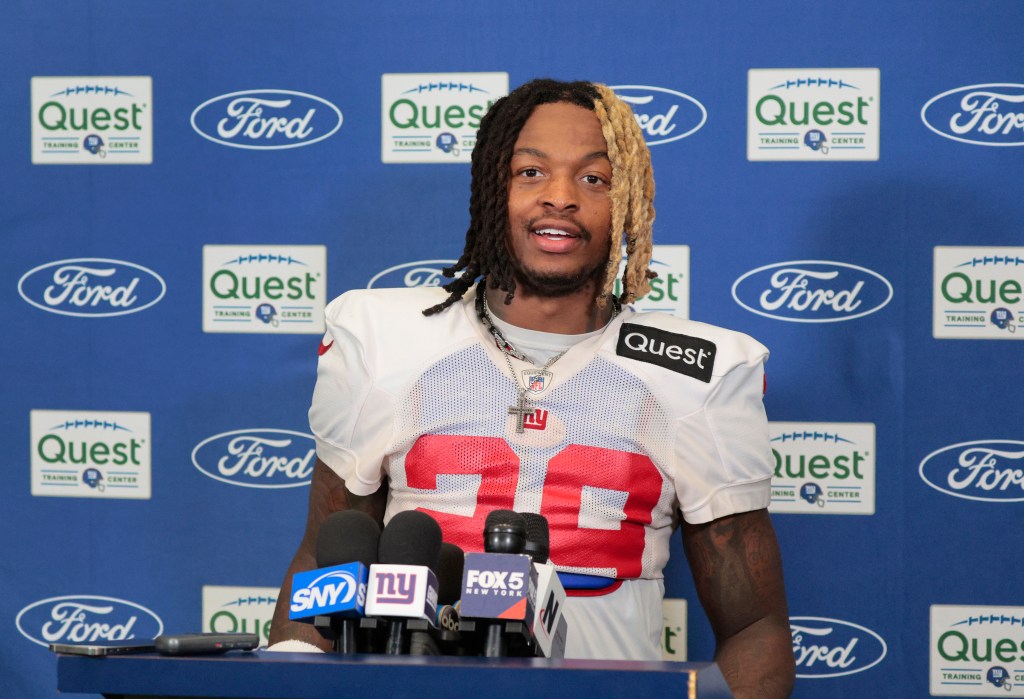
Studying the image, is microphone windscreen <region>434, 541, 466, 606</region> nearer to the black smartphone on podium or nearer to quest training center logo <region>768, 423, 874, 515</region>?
the black smartphone on podium

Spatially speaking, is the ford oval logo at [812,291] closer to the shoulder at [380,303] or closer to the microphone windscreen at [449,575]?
the shoulder at [380,303]

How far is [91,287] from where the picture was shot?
9.43 feet

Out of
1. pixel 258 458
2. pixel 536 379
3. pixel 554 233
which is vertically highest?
pixel 554 233

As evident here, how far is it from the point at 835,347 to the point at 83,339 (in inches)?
68.6

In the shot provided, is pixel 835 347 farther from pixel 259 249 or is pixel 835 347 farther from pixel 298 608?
pixel 298 608

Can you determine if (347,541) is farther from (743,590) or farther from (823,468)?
(823,468)

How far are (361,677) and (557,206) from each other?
4.01 ft

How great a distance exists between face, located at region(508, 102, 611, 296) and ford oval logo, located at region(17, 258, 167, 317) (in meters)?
1.08

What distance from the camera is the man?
6.70 feet

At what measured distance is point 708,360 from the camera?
2.12 m

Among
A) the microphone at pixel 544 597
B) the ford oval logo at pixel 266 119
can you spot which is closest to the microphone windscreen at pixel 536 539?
the microphone at pixel 544 597

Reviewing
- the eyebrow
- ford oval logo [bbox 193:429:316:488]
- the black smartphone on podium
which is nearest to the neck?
the eyebrow

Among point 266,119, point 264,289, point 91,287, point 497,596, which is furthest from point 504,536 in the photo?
point 91,287

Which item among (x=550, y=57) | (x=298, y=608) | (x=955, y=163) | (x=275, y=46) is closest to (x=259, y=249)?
(x=275, y=46)
